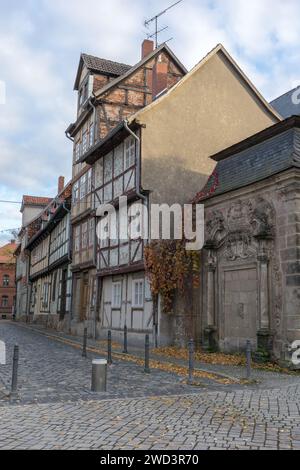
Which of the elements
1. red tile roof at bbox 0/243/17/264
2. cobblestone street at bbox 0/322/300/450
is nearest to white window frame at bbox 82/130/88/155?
cobblestone street at bbox 0/322/300/450

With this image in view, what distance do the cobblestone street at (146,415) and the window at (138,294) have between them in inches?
288

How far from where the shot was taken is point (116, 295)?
19.7 m

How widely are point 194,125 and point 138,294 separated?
694 centimetres

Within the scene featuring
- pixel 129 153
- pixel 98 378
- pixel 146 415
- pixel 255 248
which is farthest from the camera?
pixel 129 153

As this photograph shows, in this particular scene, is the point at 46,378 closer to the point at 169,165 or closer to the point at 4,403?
the point at 4,403

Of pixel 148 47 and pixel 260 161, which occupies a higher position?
pixel 148 47

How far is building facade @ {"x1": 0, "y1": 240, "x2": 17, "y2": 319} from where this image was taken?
69.8m

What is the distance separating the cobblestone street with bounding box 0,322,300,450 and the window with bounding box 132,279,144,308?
7314 mm

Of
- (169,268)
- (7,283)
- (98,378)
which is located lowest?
(98,378)

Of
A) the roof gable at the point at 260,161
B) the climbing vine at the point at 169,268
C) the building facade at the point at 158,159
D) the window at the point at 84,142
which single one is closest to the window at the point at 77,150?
the window at the point at 84,142

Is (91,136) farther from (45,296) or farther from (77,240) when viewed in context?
(45,296)

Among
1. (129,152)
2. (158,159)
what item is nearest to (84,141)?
(129,152)

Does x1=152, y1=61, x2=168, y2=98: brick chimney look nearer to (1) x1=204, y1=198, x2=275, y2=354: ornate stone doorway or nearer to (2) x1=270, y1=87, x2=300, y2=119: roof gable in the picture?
(2) x1=270, y1=87, x2=300, y2=119: roof gable

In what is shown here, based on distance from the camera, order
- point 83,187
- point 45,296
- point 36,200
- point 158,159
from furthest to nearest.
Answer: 1. point 36,200
2. point 45,296
3. point 83,187
4. point 158,159
